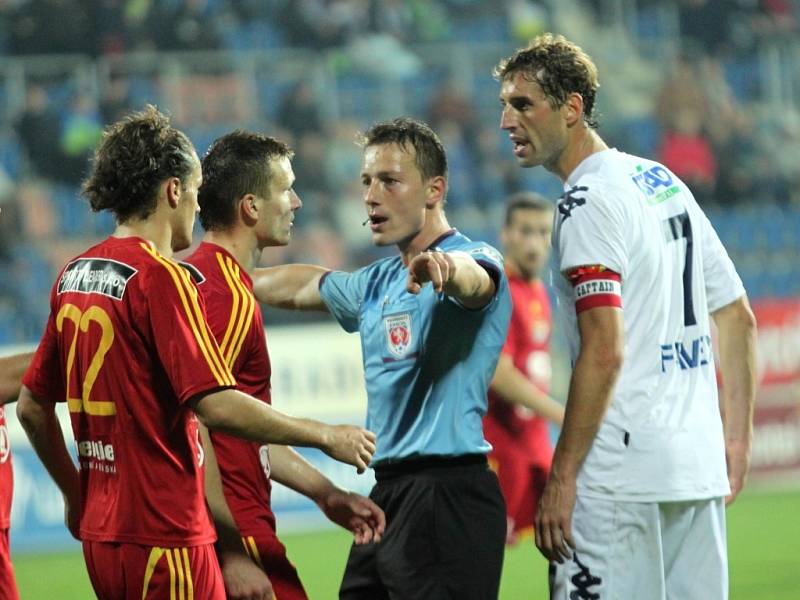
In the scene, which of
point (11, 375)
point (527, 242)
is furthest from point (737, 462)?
point (527, 242)

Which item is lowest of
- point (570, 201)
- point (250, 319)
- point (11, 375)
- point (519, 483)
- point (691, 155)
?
point (519, 483)

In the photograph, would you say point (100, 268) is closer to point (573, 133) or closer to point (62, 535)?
point (573, 133)

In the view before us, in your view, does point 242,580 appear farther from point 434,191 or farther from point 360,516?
point 434,191

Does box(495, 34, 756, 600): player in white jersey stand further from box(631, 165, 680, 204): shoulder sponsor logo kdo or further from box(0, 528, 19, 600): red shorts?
box(0, 528, 19, 600): red shorts

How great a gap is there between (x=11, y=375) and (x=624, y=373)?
1848 millimetres

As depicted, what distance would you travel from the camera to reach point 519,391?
21.5 feet

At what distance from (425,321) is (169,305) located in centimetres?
85

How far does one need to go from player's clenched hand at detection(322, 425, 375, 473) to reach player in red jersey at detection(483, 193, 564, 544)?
Answer: 3008 millimetres

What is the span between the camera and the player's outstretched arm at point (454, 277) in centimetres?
325

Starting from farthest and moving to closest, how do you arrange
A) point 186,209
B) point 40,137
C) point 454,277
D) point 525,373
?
point 40,137, point 525,373, point 186,209, point 454,277

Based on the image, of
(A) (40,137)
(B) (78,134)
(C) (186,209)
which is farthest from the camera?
(B) (78,134)

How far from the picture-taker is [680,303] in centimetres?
366

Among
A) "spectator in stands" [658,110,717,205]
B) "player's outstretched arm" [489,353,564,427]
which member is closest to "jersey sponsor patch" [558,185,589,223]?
"player's outstretched arm" [489,353,564,427]

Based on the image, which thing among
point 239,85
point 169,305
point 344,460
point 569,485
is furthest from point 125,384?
point 239,85
